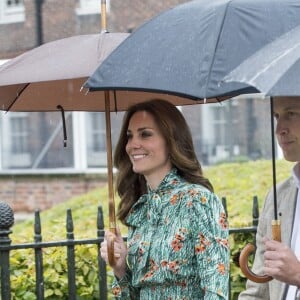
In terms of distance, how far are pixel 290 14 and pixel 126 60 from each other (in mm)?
657

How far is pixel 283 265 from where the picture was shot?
3055 millimetres

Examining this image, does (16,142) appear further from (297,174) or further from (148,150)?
(297,174)

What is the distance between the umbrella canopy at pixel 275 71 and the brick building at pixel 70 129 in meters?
12.5

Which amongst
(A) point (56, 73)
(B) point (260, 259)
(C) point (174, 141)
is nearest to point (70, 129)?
(A) point (56, 73)

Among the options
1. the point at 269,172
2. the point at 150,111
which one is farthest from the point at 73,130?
the point at 150,111

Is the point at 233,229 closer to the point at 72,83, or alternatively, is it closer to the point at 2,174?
the point at 72,83

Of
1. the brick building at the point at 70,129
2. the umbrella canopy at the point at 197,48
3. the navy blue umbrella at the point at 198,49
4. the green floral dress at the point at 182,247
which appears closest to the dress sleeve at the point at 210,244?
the green floral dress at the point at 182,247

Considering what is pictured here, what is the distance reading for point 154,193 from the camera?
355cm

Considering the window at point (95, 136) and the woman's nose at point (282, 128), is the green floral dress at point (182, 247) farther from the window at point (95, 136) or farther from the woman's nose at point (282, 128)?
the window at point (95, 136)

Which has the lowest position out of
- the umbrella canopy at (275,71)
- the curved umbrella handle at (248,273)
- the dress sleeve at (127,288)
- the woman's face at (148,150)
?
the dress sleeve at (127,288)

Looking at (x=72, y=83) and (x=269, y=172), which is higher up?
(x=72, y=83)

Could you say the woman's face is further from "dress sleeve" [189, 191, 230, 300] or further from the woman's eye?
"dress sleeve" [189, 191, 230, 300]

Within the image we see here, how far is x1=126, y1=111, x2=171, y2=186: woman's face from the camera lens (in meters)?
3.56

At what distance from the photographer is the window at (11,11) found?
16.4m
